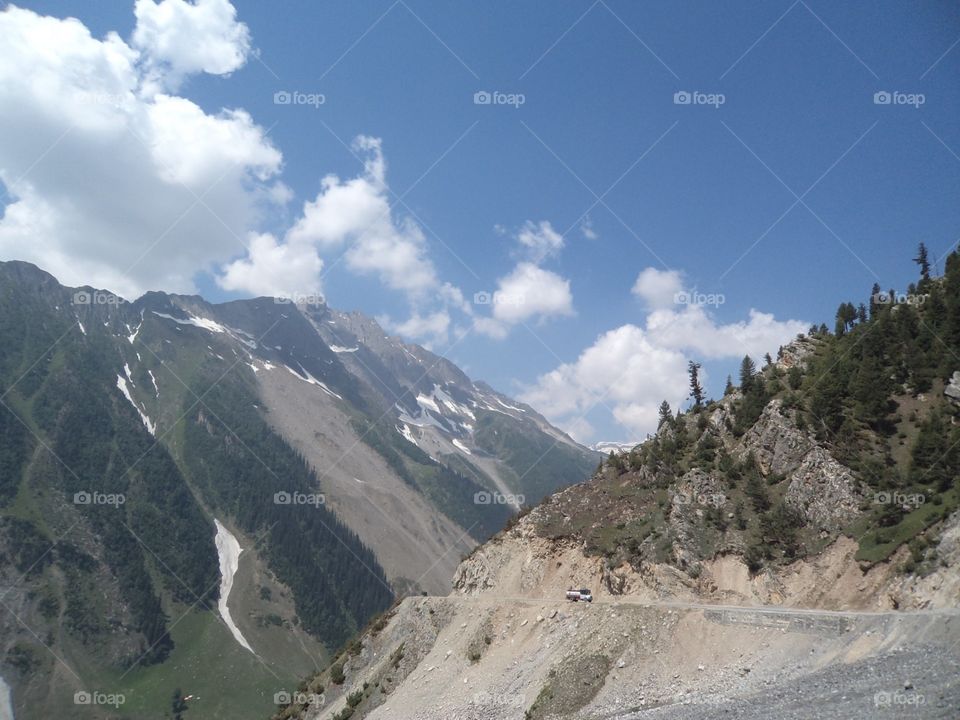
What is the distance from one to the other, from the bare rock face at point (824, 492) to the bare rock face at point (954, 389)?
34.4ft

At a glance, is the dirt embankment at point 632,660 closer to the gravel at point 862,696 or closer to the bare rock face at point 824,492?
the gravel at point 862,696

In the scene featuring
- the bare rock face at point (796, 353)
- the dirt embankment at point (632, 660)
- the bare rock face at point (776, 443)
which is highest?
the bare rock face at point (796, 353)

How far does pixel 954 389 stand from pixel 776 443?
12857mm

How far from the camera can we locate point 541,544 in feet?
166

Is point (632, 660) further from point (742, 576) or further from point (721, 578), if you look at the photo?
point (742, 576)

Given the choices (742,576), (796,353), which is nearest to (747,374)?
(796,353)

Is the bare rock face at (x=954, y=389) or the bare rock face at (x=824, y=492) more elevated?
the bare rock face at (x=954, y=389)

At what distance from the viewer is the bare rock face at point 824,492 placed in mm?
40438

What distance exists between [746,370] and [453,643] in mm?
46139

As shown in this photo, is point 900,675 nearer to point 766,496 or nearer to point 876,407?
point 766,496

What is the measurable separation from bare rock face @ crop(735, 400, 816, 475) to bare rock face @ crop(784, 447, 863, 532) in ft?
4.85

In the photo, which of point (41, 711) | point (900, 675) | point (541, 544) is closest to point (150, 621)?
point (41, 711)

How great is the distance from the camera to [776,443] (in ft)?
159

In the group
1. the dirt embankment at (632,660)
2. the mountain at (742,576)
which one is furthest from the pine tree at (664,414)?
the dirt embankment at (632,660)
